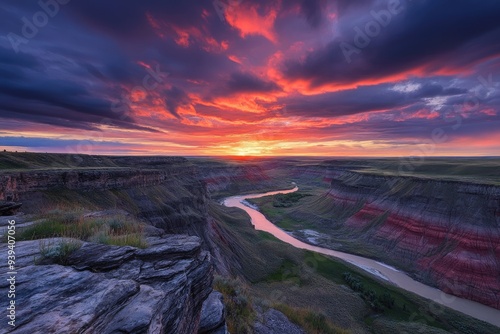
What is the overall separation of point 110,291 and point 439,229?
50239 millimetres

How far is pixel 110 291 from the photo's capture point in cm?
534

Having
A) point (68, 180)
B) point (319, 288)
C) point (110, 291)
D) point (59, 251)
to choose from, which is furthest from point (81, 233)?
point (319, 288)

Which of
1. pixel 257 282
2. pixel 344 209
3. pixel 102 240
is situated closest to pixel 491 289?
pixel 257 282

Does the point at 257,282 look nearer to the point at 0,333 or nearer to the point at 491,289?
the point at 491,289

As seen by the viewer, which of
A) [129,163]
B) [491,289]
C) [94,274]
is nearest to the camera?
[94,274]

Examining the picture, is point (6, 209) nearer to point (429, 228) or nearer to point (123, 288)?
point (123, 288)

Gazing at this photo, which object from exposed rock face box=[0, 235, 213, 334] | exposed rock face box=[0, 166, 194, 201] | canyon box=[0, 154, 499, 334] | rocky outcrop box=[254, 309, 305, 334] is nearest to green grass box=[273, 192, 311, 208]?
canyon box=[0, 154, 499, 334]

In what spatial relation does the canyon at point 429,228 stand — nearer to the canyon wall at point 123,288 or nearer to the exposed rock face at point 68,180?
the exposed rock face at point 68,180

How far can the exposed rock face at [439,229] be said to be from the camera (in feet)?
105

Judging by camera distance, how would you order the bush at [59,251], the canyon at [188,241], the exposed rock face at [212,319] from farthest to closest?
the exposed rock face at [212,319] < the bush at [59,251] < the canyon at [188,241]

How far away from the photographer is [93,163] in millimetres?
44188

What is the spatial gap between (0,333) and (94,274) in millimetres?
1975

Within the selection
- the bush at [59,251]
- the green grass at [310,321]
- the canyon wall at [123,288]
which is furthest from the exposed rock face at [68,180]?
the green grass at [310,321]

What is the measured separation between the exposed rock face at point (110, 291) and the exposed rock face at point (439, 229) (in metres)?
Result: 39.2
